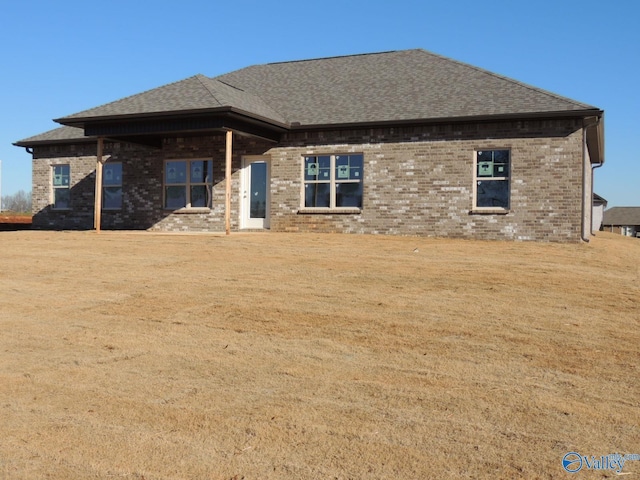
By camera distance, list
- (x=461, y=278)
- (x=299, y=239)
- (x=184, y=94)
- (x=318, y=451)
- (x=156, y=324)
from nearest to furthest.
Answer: (x=318, y=451)
(x=156, y=324)
(x=461, y=278)
(x=299, y=239)
(x=184, y=94)

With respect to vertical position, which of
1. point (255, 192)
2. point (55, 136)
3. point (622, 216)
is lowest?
point (622, 216)

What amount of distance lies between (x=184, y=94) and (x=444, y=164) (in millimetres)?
8085

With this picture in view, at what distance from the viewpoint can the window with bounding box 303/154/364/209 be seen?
738 inches

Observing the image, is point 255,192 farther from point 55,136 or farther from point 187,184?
point 55,136

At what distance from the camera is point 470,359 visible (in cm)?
669

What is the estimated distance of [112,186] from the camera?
22391mm

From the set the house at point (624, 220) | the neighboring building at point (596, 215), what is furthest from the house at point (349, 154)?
the house at point (624, 220)

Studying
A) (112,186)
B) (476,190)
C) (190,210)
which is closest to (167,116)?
(190,210)

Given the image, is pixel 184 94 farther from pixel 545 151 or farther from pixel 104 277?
pixel 545 151

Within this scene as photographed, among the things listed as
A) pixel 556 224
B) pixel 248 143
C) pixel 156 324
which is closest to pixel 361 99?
pixel 248 143

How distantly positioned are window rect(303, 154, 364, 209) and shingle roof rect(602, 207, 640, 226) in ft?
238

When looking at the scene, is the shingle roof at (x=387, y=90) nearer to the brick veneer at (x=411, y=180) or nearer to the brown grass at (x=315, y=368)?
the brick veneer at (x=411, y=180)

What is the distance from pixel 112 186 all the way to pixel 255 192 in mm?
5819

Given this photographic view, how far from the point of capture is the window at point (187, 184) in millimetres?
20766
